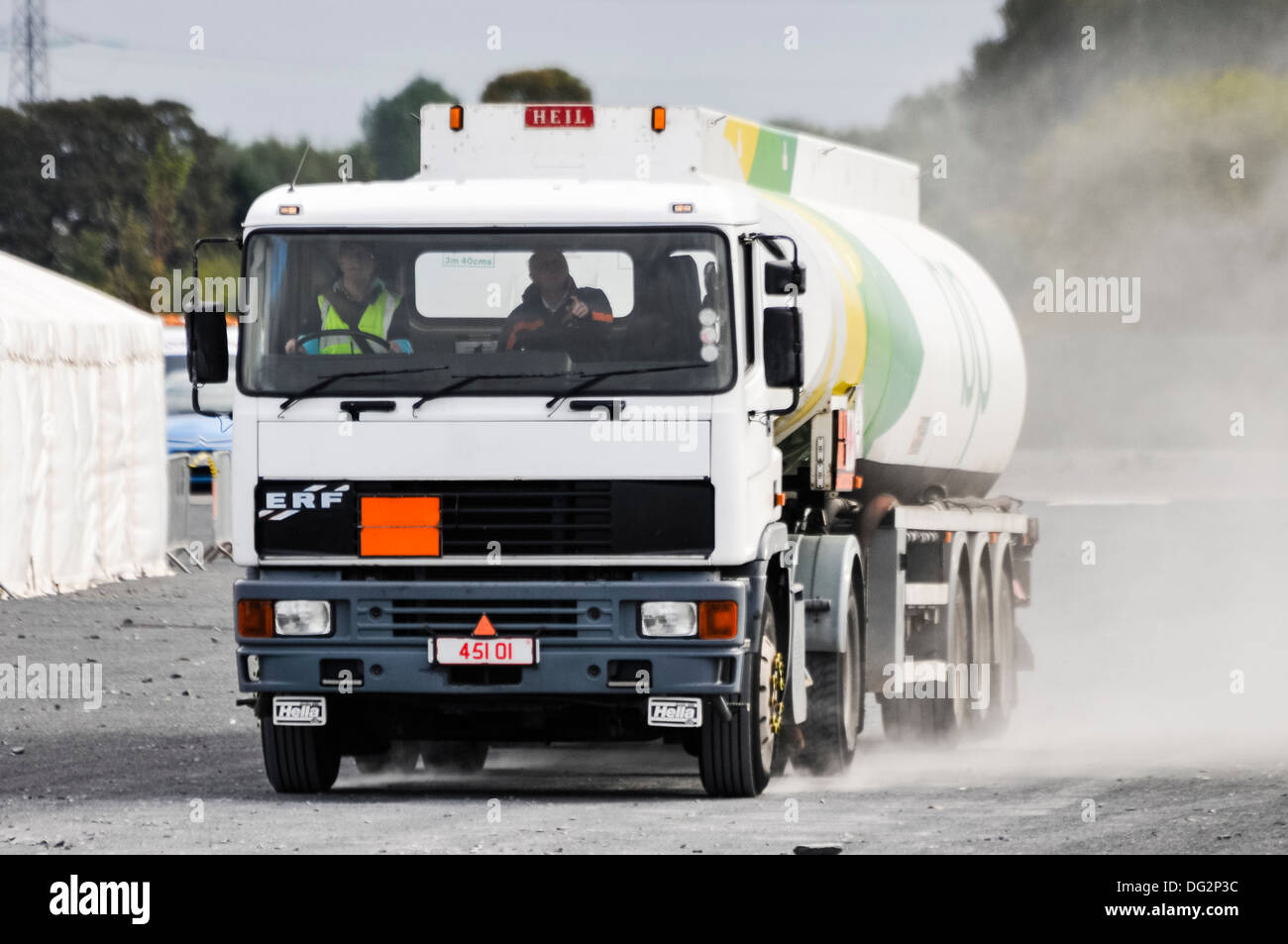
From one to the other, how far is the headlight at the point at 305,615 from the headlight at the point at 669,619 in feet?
4.50

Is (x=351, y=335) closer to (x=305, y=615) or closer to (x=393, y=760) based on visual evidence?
(x=305, y=615)

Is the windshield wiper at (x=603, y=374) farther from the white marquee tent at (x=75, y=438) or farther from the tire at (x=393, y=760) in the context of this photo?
the white marquee tent at (x=75, y=438)

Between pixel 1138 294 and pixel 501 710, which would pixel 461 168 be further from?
pixel 1138 294

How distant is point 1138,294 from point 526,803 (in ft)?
116

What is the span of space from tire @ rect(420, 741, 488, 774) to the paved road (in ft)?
0.66

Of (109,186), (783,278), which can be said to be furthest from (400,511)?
(109,186)

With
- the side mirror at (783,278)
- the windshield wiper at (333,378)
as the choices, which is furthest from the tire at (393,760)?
the side mirror at (783,278)

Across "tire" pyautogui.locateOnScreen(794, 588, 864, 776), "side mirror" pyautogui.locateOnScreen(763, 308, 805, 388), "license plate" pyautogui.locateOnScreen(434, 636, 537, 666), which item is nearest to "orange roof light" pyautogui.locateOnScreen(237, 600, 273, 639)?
"license plate" pyautogui.locateOnScreen(434, 636, 537, 666)

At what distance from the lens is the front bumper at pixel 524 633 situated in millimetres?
10820

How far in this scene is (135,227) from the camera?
7162 centimetres

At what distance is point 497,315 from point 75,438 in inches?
558

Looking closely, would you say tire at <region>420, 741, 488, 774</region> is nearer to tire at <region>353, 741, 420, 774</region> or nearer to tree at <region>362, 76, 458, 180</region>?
tire at <region>353, 741, 420, 774</region>

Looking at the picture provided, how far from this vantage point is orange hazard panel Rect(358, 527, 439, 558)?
10.8 m

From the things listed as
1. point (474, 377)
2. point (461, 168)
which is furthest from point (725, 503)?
point (461, 168)
